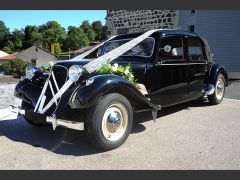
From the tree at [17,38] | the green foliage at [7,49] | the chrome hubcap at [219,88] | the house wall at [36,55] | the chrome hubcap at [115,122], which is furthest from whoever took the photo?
the tree at [17,38]

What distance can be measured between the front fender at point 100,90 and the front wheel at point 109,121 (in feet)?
0.39

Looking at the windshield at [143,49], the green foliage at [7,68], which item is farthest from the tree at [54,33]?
the windshield at [143,49]

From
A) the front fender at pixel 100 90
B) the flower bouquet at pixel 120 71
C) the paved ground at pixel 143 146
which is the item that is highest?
the flower bouquet at pixel 120 71

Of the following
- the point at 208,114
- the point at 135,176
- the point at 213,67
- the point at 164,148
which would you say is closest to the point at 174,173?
the point at 135,176

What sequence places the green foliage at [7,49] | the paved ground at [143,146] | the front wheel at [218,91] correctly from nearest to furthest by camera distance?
the paved ground at [143,146], the front wheel at [218,91], the green foliage at [7,49]

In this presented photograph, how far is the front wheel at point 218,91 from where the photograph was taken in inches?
310

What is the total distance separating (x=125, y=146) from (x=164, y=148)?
58 cm

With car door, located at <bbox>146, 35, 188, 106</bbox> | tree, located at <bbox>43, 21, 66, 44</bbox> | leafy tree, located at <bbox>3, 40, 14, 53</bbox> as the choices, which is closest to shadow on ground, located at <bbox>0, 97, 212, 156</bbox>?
car door, located at <bbox>146, 35, 188, 106</bbox>

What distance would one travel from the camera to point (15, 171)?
153 inches

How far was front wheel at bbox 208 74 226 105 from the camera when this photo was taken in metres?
7.86

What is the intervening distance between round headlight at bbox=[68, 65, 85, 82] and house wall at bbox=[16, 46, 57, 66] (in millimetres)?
59335

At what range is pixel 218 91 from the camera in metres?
8.11

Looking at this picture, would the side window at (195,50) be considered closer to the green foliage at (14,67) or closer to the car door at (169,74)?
the car door at (169,74)

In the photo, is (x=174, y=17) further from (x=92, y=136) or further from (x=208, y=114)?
(x=92, y=136)
